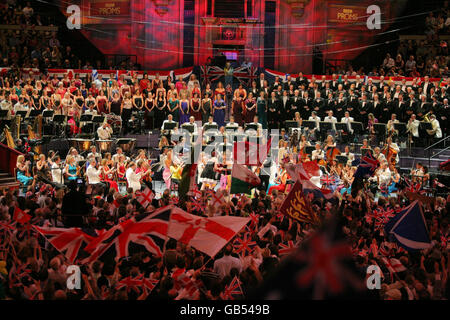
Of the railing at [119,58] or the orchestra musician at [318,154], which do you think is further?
the railing at [119,58]

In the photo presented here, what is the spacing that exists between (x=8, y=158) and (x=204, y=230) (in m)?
11.0

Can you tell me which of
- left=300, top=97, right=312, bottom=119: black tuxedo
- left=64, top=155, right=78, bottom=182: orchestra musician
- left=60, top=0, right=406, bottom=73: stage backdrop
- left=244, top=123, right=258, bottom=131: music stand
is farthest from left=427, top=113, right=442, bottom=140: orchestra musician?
left=64, top=155, right=78, bottom=182: orchestra musician

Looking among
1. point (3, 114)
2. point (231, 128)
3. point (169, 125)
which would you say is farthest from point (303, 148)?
point (3, 114)

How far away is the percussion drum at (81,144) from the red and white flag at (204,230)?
35.6 feet

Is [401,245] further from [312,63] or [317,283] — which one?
[312,63]

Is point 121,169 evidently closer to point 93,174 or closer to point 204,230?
point 93,174

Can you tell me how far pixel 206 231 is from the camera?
8.85 m

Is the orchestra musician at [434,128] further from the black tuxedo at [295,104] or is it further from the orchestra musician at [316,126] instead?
the black tuxedo at [295,104]

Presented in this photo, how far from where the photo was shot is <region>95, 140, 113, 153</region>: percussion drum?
63.0 ft

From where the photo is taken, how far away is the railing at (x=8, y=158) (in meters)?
17.8

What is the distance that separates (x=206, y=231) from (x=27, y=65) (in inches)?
762

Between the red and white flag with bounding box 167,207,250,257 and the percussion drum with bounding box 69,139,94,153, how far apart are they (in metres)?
10.8

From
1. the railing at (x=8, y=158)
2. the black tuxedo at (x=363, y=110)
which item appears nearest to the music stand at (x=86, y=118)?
the railing at (x=8, y=158)

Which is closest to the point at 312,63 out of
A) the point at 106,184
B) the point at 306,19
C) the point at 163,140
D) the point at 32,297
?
the point at 306,19
